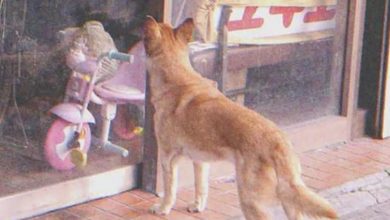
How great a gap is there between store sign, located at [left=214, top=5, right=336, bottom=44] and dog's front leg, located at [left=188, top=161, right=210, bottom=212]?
3.94 ft

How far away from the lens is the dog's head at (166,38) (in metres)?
5.36

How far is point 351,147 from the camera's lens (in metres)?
7.66

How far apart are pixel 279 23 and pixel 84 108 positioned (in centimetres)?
189

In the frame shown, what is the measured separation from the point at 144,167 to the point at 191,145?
2.90ft

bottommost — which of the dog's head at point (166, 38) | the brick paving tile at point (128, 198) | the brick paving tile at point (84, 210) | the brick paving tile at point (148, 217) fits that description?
the brick paving tile at point (148, 217)

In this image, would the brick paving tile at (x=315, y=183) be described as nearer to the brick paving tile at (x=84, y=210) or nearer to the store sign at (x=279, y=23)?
the store sign at (x=279, y=23)

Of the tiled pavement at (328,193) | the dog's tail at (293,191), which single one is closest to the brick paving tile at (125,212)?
the tiled pavement at (328,193)

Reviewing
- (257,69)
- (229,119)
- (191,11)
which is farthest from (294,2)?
(229,119)

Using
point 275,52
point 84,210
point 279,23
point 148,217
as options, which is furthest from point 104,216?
point 279,23

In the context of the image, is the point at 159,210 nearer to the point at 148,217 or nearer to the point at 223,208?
the point at 148,217

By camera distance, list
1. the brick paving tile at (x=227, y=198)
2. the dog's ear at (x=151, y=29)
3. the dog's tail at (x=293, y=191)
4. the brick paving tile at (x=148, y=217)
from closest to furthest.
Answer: the dog's tail at (x=293, y=191)
the dog's ear at (x=151, y=29)
the brick paving tile at (x=148, y=217)
the brick paving tile at (x=227, y=198)

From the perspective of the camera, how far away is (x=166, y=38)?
5.42 meters

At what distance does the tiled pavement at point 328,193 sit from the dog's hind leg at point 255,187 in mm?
889

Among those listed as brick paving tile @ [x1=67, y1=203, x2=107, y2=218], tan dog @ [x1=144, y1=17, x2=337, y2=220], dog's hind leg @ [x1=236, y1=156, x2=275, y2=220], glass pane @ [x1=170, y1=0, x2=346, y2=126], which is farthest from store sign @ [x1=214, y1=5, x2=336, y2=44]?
dog's hind leg @ [x1=236, y1=156, x2=275, y2=220]
